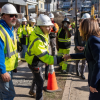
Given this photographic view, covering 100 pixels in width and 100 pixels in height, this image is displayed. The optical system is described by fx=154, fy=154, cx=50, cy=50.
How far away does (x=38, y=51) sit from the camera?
2.97 m

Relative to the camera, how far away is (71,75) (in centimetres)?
568

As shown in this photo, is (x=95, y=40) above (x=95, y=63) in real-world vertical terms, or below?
above

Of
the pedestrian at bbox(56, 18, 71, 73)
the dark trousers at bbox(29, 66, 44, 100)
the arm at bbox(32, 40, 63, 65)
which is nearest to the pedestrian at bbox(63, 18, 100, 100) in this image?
the arm at bbox(32, 40, 63, 65)

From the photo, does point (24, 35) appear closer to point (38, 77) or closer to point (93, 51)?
point (38, 77)

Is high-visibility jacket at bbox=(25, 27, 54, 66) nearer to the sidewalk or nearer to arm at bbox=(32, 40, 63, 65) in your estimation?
arm at bbox=(32, 40, 63, 65)

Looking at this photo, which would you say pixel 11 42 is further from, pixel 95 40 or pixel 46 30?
pixel 95 40

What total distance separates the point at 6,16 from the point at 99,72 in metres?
1.92

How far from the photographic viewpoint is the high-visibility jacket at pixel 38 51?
9.68ft

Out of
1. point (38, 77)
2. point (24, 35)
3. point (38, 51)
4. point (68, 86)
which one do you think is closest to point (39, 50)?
point (38, 51)

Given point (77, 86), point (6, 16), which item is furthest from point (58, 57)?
point (77, 86)

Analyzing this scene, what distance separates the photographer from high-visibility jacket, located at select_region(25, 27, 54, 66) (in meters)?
2.95

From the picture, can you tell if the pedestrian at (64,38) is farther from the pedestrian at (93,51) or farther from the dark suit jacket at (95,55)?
the dark suit jacket at (95,55)

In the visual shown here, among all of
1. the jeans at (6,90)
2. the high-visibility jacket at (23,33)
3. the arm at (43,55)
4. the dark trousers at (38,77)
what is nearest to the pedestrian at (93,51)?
the arm at (43,55)

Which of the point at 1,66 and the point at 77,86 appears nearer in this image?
the point at 1,66
